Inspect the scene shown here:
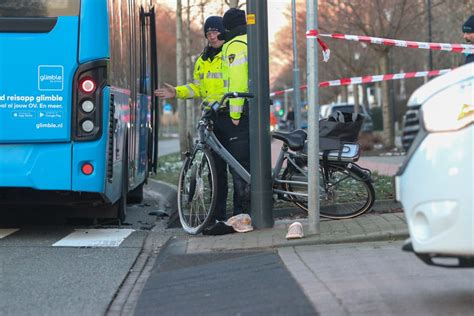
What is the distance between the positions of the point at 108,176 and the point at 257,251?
5.84 ft

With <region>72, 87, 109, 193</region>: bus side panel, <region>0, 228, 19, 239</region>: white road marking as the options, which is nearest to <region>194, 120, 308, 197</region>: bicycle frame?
<region>72, 87, 109, 193</region>: bus side panel

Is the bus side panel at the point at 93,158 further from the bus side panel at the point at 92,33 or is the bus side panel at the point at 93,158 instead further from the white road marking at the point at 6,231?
the white road marking at the point at 6,231

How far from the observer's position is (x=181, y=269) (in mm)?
5480

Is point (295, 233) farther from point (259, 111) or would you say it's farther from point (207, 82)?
point (207, 82)

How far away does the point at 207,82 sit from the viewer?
7320 mm

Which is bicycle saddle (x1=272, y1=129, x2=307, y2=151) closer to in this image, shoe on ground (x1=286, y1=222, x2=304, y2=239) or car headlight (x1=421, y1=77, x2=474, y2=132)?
shoe on ground (x1=286, y1=222, x2=304, y2=239)

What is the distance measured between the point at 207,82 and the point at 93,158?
1.65 meters

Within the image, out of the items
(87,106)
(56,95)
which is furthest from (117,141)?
(56,95)

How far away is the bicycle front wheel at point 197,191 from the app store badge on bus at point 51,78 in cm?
161

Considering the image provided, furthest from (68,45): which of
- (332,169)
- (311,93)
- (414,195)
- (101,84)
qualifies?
(414,195)

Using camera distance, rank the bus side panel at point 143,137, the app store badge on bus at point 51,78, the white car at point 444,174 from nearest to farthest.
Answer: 1. the white car at point 444,174
2. the app store badge on bus at point 51,78
3. the bus side panel at point 143,137

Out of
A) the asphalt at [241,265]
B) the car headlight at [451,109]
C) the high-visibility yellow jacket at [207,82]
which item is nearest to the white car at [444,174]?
the car headlight at [451,109]

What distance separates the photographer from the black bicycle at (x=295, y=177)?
6.87m

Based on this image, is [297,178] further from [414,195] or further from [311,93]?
[414,195]
